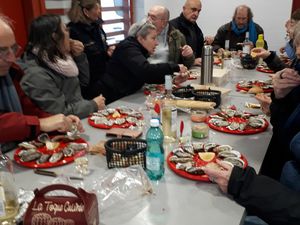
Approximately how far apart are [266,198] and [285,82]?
2.52 ft

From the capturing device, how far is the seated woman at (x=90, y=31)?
2.88 meters

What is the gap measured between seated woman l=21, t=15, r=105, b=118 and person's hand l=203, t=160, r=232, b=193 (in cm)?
100

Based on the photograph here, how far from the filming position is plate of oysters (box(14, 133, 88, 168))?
1325 mm

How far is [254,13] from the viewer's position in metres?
5.54

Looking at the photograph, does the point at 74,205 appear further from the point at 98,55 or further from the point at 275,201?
the point at 98,55

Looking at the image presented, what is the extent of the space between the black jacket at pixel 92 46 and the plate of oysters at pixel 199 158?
1486 mm

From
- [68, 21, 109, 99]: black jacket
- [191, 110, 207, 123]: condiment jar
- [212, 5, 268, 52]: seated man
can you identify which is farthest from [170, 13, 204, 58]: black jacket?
[191, 110, 207, 123]: condiment jar

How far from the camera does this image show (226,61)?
360 centimetres

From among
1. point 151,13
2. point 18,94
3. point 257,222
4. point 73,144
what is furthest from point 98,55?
point 257,222


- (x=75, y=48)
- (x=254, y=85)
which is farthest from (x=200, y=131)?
(x=75, y=48)

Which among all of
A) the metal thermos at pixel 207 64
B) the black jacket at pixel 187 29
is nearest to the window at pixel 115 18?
the black jacket at pixel 187 29

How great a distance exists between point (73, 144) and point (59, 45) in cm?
76

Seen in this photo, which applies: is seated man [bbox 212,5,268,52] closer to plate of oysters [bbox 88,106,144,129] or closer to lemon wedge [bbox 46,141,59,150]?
plate of oysters [bbox 88,106,144,129]

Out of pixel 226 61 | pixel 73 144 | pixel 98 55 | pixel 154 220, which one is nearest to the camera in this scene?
pixel 154 220
